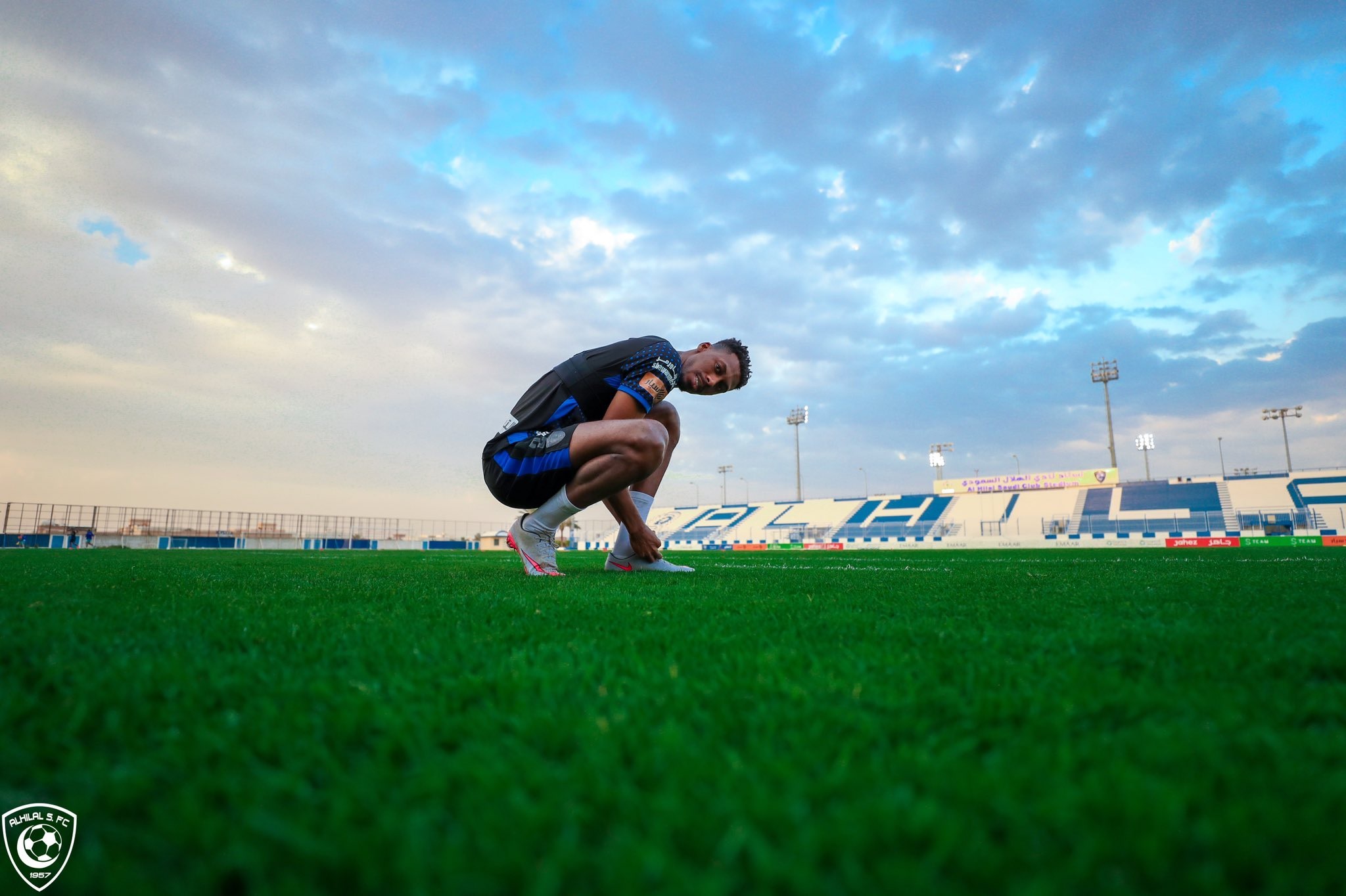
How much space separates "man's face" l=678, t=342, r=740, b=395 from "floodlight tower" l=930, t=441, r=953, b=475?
2291 inches

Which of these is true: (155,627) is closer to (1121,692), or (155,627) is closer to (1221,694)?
(1121,692)

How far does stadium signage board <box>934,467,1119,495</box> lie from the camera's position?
44844mm

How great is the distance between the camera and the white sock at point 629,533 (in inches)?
170

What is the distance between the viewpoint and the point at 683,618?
1.89m

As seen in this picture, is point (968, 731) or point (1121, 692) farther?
point (1121, 692)

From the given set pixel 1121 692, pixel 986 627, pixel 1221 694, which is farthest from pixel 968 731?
pixel 986 627

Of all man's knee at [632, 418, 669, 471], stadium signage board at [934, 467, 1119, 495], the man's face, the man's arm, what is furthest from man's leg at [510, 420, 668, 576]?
stadium signage board at [934, 467, 1119, 495]

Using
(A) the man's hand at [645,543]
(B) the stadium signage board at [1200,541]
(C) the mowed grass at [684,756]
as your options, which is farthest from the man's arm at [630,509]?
(B) the stadium signage board at [1200,541]

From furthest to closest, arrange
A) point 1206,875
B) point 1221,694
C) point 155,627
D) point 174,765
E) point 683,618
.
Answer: point 683,618, point 155,627, point 1221,694, point 174,765, point 1206,875

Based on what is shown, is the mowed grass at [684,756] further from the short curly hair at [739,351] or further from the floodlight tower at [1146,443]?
the floodlight tower at [1146,443]

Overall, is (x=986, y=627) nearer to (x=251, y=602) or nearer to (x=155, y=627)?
(x=155, y=627)

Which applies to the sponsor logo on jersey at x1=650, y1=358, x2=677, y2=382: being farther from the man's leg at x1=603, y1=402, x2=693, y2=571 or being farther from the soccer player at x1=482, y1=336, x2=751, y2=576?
the man's leg at x1=603, y1=402, x2=693, y2=571

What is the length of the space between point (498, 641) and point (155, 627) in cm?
88

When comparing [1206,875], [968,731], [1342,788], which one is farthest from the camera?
[968,731]
